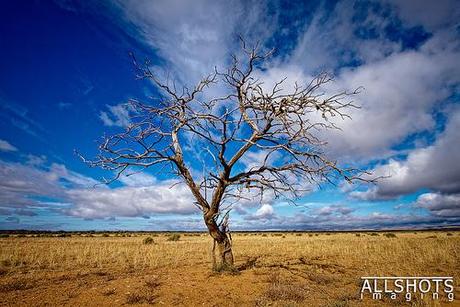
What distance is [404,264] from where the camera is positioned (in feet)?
43.3

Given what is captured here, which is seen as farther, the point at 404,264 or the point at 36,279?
the point at 404,264

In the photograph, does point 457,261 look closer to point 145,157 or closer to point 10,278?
point 145,157

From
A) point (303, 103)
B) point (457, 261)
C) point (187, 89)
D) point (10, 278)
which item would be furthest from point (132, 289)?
point (457, 261)

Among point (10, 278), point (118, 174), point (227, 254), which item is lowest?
point (10, 278)

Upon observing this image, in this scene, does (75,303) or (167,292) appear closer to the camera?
(75,303)

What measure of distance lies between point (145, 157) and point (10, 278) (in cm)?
605

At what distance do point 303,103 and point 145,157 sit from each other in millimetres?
4817

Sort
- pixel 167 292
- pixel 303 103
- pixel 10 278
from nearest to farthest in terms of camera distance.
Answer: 1. pixel 167 292
2. pixel 303 103
3. pixel 10 278

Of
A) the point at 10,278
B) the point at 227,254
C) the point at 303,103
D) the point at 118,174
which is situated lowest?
the point at 10,278

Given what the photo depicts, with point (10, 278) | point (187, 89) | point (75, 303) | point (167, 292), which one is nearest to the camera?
point (75, 303)

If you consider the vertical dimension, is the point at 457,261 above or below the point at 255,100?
below

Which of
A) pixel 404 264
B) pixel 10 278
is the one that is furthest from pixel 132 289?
pixel 404 264

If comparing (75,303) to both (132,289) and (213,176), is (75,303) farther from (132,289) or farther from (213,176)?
(213,176)

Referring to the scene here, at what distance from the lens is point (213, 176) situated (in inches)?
369
